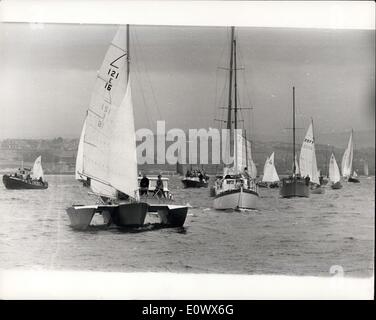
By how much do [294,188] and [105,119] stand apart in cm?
236

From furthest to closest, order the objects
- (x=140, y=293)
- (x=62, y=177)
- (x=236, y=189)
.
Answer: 1. (x=236, y=189)
2. (x=62, y=177)
3. (x=140, y=293)

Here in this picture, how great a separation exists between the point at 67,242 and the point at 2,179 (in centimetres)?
92

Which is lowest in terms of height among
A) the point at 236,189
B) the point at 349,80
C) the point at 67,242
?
the point at 67,242

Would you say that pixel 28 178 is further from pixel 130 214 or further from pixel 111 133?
pixel 130 214

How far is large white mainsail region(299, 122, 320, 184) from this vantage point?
→ 755cm

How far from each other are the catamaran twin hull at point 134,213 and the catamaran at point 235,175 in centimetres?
48

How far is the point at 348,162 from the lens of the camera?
291 inches

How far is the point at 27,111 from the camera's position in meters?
7.09

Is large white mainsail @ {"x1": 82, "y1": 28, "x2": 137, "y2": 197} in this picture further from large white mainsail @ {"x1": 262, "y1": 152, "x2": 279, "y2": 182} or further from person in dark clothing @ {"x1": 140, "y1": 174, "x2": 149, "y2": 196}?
large white mainsail @ {"x1": 262, "y1": 152, "x2": 279, "y2": 182}

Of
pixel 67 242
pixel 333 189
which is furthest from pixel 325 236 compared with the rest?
pixel 67 242

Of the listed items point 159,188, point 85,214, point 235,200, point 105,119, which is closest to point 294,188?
point 235,200

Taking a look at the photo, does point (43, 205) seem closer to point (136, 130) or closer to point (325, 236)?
point (136, 130)

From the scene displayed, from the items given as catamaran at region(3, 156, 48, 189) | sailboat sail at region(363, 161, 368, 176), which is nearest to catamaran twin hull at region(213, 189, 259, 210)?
sailboat sail at region(363, 161, 368, 176)

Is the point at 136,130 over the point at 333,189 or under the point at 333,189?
over
